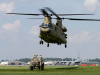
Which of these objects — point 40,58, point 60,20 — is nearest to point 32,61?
point 40,58

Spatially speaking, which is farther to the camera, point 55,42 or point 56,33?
point 55,42

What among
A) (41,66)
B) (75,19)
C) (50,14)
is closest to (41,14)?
(50,14)

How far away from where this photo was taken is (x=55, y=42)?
3903 cm

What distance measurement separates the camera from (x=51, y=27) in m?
31.5

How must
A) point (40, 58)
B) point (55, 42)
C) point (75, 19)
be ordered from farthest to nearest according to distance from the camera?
point (55, 42)
point (75, 19)
point (40, 58)

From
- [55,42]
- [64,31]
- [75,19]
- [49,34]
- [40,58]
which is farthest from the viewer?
[64,31]

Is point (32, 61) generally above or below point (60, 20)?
below

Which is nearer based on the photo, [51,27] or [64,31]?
[51,27]

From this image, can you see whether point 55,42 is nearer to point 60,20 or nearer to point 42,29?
point 60,20

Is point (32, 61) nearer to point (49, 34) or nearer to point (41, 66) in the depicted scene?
point (41, 66)

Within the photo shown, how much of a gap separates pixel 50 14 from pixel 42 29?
10.9ft

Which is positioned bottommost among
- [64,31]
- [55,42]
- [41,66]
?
[41,66]

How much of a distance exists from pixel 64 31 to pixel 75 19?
26.7 feet

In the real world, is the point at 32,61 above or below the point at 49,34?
below
